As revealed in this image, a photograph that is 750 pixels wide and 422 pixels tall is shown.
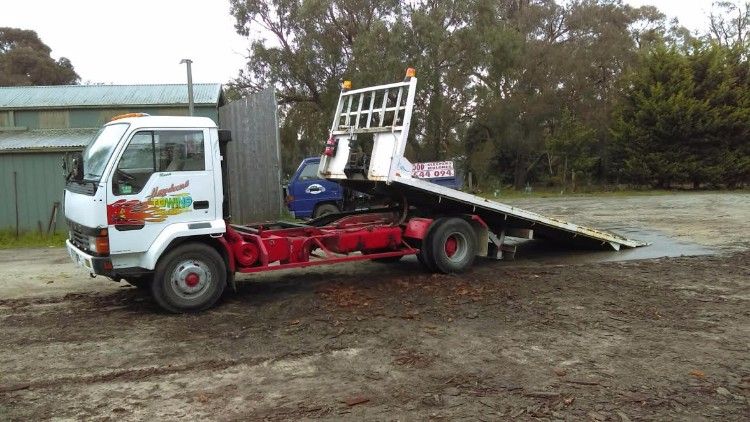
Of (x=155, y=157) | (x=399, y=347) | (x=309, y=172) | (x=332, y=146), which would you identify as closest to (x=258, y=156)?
(x=309, y=172)

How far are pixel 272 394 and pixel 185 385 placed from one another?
0.80 meters

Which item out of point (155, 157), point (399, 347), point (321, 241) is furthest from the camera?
point (321, 241)

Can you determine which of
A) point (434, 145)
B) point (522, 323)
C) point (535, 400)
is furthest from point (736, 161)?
point (535, 400)

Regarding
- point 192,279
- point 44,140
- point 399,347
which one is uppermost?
point 44,140

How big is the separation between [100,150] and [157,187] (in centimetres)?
90

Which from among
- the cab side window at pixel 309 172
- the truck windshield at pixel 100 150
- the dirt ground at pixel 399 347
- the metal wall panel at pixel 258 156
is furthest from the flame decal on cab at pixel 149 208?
the cab side window at pixel 309 172

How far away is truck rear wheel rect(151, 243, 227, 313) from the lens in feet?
23.6

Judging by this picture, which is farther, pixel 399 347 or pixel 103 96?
pixel 103 96

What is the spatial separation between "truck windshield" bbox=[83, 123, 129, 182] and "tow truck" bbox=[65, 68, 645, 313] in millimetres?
21

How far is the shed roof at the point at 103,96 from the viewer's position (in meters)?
19.4

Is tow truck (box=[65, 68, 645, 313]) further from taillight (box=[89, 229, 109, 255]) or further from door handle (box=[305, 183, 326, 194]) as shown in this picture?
door handle (box=[305, 183, 326, 194])

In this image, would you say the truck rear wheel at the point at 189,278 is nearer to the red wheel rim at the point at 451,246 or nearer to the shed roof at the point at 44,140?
the red wheel rim at the point at 451,246

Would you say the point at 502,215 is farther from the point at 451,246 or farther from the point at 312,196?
the point at 312,196

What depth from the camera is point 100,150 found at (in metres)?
7.34
